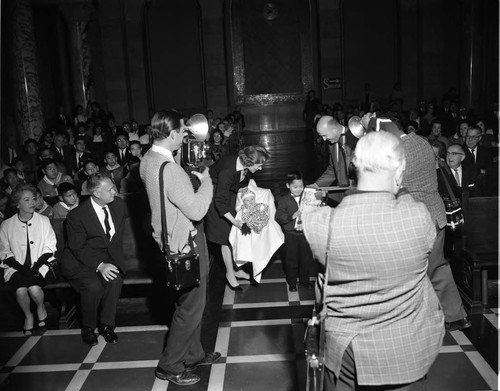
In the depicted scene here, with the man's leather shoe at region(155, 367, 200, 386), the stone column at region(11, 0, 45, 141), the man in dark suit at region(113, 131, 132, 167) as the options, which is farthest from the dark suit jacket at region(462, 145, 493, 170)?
the stone column at region(11, 0, 45, 141)

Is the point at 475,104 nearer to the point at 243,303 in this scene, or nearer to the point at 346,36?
the point at 346,36

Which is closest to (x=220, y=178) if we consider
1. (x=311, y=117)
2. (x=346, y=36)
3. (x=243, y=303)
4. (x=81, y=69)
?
(x=243, y=303)

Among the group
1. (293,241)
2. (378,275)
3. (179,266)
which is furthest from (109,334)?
(378,275)

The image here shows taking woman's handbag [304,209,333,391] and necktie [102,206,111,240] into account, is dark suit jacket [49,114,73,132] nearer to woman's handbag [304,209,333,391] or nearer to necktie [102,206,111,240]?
necktie [102,206,111,240]

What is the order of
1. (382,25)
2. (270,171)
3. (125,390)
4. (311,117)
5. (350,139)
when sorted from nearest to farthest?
1. (125,390)
2. (350,139)
3. (270,171)
4. (311,117)
5. (382,25)

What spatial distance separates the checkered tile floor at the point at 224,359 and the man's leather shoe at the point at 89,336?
0.16 feet

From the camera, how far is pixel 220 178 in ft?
19.2

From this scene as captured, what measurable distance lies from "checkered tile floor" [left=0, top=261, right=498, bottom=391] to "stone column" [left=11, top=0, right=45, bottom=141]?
8086 mm

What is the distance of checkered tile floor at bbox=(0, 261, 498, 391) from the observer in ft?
14.1

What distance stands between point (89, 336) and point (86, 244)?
821mm

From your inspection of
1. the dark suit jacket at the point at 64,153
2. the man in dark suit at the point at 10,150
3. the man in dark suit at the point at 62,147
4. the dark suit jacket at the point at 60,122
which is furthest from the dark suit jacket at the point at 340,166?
the dark suit jacket at the point at 60,122

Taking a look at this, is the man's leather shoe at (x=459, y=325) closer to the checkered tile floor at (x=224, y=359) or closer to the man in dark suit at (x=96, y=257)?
the checkered tile floor at (x=224, y=359)

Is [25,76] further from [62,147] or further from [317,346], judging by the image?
[317,346]

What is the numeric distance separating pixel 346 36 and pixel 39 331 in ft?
58.9
